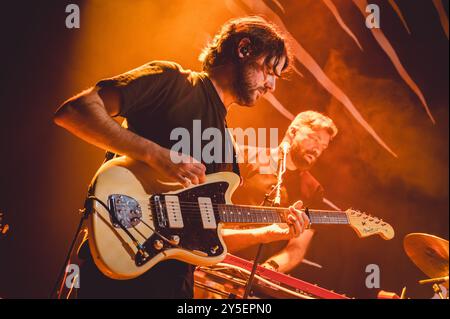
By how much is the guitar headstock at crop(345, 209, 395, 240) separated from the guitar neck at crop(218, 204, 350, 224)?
196 mm

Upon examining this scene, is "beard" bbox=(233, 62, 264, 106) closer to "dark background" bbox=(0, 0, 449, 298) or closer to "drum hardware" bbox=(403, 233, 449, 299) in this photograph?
"dark background" bbox=(0, 0, 449, 298)

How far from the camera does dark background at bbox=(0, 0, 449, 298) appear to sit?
2.94 meters

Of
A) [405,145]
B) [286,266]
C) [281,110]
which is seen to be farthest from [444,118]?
[286,266]

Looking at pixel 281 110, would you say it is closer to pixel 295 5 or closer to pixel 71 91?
pixel 295 5

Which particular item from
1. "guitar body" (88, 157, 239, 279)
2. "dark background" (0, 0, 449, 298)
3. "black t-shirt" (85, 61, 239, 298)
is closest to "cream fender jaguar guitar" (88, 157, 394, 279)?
"guitar body" (88, 157, 239, 279)

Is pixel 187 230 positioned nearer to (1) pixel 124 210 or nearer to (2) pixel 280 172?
(1) pixel 124 210

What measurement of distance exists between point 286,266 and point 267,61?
2.21 m

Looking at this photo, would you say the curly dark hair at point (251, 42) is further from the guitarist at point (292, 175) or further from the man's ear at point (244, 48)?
the guitarist at point (292, 175)

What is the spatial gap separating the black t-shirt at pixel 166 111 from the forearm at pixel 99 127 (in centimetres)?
10

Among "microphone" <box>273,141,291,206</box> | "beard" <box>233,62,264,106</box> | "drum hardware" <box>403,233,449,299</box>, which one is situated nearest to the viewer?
"beard" <box>233,62,264,106</box>

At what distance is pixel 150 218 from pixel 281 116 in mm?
2603

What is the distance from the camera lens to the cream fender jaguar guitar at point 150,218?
1.66 metres

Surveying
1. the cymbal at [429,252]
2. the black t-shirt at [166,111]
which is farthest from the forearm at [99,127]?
the cymbal at [429,252]

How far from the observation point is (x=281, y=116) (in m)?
4.16
